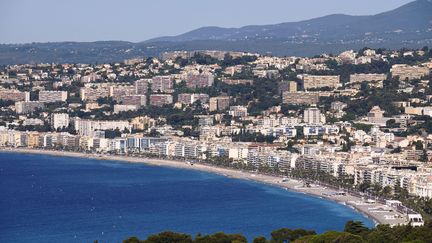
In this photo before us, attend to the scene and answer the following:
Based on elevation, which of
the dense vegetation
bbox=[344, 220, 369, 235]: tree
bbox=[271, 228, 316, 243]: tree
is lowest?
bbox=[344, 220, 369, 235]: tree

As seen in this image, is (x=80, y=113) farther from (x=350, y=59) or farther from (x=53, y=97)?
(x=350, y=59)

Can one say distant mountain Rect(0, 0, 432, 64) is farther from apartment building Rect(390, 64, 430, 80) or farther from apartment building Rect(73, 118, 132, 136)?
apartment building Rect(73, 118, 132, 136)

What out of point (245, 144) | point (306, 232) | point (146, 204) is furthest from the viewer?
point (245, 144)

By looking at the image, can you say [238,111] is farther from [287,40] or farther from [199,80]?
[287,40]

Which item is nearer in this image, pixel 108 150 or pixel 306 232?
pixel 306 232

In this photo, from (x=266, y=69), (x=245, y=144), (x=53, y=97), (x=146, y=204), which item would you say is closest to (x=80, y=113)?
(x=53, y=97)

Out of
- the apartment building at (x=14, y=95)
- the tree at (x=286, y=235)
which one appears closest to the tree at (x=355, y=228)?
the tree at (x=286, y=235)

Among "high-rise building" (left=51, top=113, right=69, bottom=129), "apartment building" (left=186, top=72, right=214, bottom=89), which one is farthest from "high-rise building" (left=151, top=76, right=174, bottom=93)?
"high-rise building" (left=51, top=113, right=69, bottom=129)
